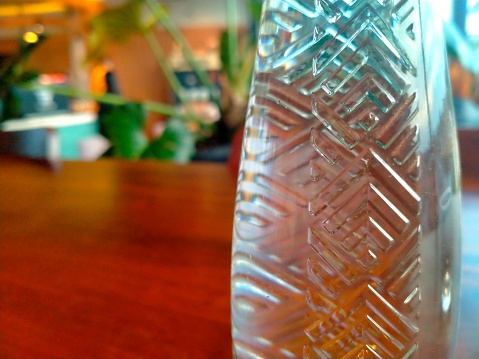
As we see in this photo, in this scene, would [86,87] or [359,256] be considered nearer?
[359,256]

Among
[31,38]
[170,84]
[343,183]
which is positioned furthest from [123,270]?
[170,84]

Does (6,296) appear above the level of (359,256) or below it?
below

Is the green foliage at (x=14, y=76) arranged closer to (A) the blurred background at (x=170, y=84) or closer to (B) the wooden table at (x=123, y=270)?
(A) the blurred background at (x=170, y=84)

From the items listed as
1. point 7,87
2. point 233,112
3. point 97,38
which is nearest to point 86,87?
point 97,38

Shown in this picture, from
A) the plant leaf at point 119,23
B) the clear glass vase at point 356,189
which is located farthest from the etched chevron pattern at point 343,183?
the plant leaf at point 119,23

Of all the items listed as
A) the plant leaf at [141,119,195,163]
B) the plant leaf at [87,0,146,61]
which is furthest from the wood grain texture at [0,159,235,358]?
the plant leaf at [87,0,146,61]

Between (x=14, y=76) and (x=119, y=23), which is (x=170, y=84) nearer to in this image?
(x=119, y=23)

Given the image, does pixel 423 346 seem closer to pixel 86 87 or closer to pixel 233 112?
pixel 233 112
